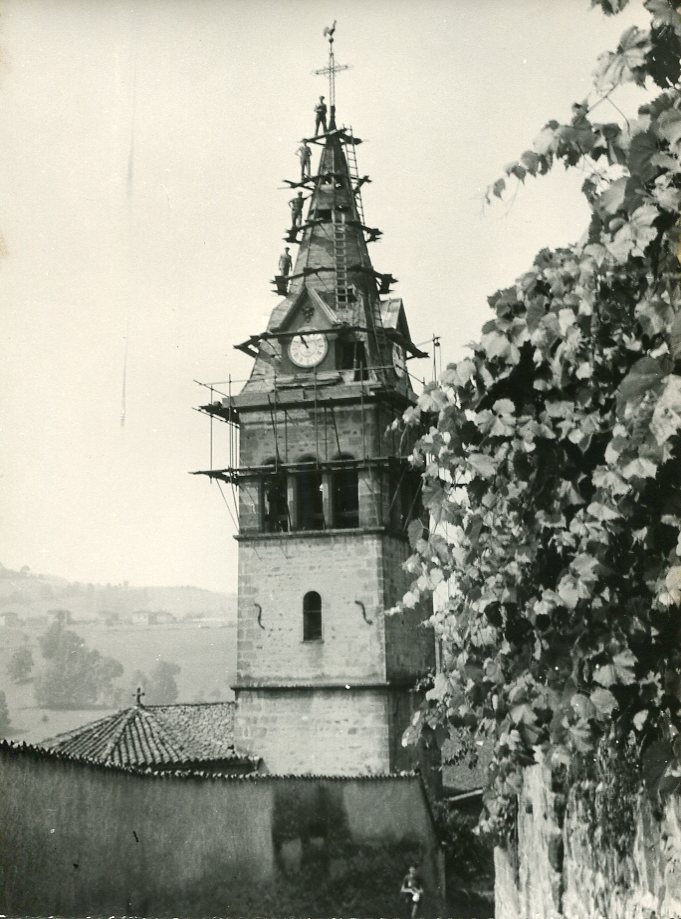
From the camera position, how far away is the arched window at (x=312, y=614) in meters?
24.2

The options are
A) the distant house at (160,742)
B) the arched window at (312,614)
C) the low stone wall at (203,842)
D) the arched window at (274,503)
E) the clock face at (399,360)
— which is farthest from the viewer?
the clock face at (399,360)

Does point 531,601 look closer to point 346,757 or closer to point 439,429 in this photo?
point 439,429

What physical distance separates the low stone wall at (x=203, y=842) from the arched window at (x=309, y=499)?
6389 millimetres

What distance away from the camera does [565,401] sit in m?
5.61

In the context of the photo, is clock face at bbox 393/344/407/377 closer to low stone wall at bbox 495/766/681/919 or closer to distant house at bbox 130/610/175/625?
low stone wall at bbox 495/766/681/919

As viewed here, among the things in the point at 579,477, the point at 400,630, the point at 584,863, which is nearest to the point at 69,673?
the point at 400,630

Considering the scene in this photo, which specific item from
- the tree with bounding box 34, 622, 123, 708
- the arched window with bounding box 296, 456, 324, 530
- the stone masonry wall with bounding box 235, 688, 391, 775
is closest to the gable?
the arched window with bounding box 296, 456, 324, 530

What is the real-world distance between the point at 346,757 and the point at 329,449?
736cm

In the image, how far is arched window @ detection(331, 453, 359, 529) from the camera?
81.5 ft

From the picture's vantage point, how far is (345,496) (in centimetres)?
2530

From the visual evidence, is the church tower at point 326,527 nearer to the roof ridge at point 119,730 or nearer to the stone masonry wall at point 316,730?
the stone masonry wall at point 316,730

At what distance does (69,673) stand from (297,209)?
16.3m

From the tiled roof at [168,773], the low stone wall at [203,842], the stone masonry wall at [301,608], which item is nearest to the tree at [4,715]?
the tiled roof at [168,773]

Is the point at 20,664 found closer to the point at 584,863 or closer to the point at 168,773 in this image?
the point at 168,773
